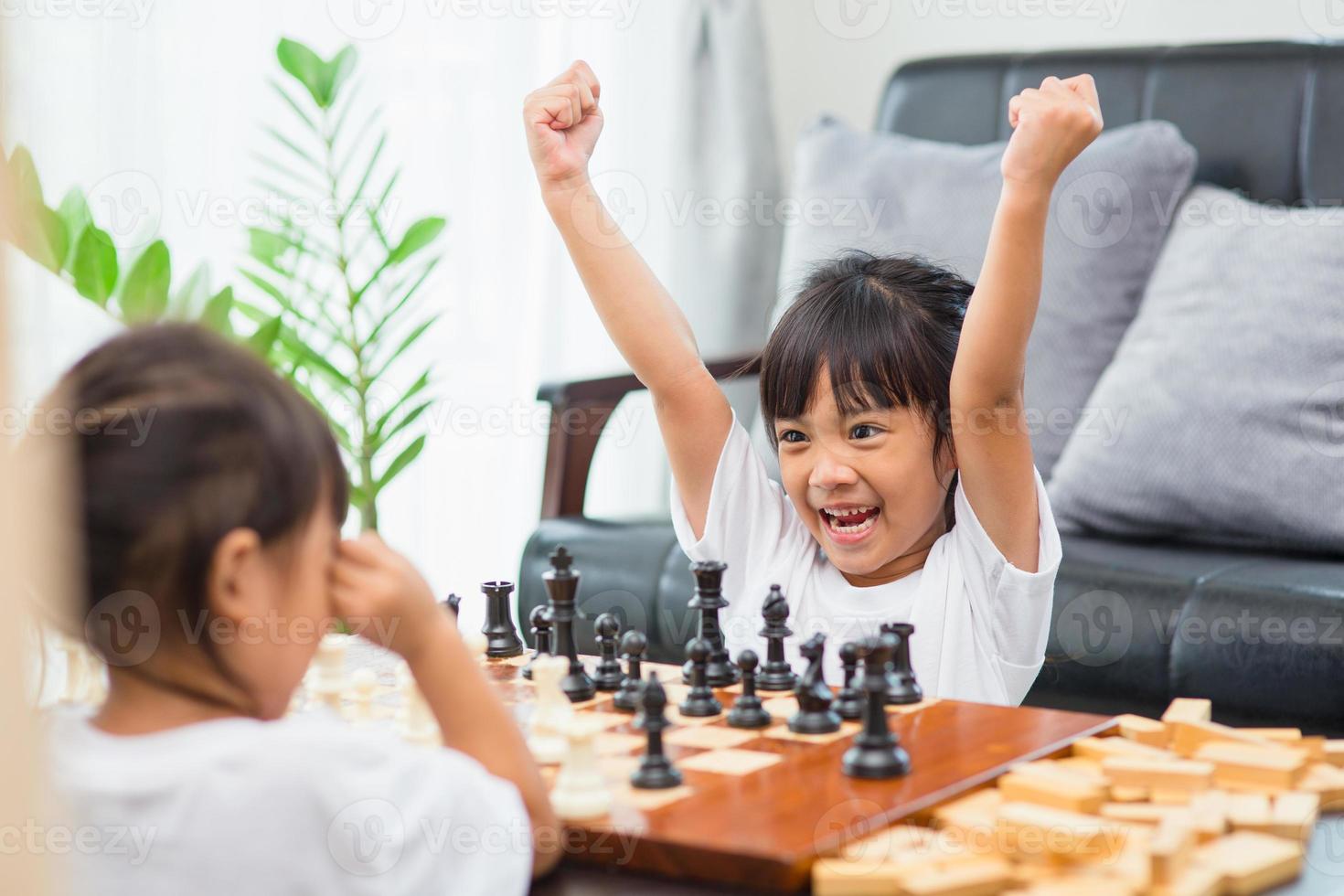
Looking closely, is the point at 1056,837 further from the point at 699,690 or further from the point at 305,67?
the point at 305,67

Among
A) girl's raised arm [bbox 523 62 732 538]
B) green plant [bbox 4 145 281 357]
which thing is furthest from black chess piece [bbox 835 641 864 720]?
green plant [bbox 4 145 281 357]

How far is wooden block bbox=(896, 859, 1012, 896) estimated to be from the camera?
2.74 feet

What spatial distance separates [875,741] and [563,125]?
2.86 feet

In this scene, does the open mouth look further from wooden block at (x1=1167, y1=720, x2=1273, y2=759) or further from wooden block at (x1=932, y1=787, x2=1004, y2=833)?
wooden block at (x1=932, y1=787, x2=1004, y2=833)

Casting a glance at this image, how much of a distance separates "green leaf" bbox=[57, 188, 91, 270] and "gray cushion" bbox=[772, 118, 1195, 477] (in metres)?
1.25

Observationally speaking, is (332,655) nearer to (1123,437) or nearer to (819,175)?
(1123,437)

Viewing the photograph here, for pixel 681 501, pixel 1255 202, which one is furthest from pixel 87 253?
pixel 1255 202

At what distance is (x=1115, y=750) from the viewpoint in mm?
1111

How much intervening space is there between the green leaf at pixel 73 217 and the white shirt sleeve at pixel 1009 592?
1435mm

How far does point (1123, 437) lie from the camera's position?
249 centimetres

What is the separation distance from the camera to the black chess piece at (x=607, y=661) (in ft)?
4.48

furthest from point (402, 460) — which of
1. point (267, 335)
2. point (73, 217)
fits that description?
point (73, 217)

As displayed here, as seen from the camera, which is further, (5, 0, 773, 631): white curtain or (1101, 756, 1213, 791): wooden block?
(5, 0, 773, 631): white curtain

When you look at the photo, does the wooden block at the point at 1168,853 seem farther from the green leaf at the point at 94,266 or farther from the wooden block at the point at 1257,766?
the green leaf at the point at 94,266
